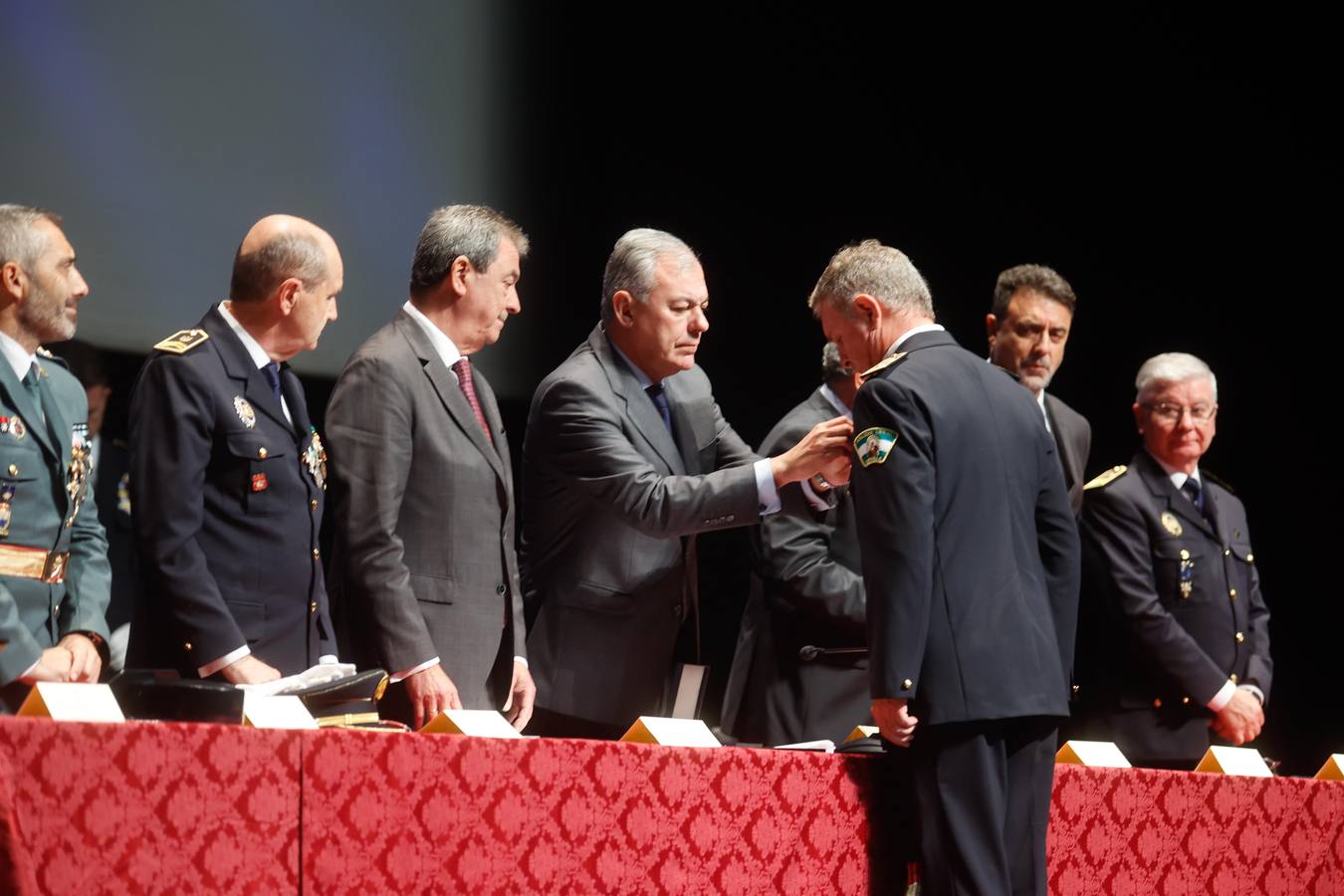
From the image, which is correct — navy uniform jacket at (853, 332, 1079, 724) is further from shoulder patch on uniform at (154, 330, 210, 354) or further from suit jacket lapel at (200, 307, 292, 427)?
shoulder patch on uniform at (154, 330, 210, 354)

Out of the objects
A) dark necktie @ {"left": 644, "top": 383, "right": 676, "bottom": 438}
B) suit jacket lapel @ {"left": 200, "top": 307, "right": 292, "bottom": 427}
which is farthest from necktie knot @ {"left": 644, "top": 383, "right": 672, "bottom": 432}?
suit jacket lapel @ {"left": 200, "top": 307, "right": 292, "bottom": 427}

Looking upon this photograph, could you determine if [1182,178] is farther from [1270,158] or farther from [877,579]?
[877,579]

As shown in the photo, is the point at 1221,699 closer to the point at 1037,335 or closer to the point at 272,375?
the point at 1037,335

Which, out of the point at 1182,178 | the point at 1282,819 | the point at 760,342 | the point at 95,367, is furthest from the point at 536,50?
the point at 1282,819

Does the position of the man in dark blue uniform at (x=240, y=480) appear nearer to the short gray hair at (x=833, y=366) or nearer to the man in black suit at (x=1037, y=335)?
the short gray hair at (x=833, y=366)

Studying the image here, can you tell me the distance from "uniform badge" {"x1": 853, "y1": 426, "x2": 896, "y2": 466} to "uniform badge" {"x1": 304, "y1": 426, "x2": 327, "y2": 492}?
929 millimetres

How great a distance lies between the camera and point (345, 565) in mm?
2748

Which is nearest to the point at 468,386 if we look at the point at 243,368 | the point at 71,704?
the point at 243,368

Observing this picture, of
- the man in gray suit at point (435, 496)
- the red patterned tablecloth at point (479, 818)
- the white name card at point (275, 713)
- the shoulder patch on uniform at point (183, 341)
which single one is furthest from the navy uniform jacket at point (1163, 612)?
the white name card at point (275, 713)

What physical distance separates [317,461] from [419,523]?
0.71 ft

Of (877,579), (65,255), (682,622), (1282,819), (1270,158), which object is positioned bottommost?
(1282,819)

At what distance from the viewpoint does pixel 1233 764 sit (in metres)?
2.82

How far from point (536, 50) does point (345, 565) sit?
2.35 meters

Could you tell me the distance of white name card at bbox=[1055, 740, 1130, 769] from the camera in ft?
8.70
